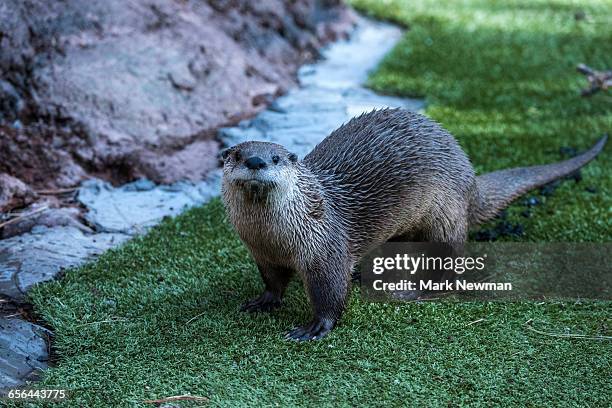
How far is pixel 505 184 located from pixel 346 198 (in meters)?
0.87

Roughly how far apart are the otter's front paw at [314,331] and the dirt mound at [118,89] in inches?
66.8

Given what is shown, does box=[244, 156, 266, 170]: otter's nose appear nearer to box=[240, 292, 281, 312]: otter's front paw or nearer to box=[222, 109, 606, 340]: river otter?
box=[222, 109, 606, 340]: river otter

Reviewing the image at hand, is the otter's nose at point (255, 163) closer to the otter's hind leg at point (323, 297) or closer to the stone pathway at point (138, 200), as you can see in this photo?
the otter's hind leg at point (323, 297)

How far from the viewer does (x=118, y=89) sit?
4.57m

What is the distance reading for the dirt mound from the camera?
422 centimetres

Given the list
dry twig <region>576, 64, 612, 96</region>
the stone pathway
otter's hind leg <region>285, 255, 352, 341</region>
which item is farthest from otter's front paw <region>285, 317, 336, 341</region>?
dry twig <region>576, 64, 612, 96</region>

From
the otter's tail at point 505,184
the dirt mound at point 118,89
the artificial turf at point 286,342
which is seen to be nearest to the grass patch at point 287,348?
the artificial turf at point 286,342

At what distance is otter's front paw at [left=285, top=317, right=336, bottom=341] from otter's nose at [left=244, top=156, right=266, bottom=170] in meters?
0.63

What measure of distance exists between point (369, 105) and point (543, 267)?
2206mm

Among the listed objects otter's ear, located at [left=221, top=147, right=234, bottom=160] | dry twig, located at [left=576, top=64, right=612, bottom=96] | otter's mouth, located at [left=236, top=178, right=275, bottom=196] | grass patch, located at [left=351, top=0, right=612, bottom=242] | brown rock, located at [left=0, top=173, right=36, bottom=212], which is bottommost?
grass patch, located at [left=351, top=0, right=612, bottom=242]

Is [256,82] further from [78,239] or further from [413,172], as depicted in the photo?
[413,172]

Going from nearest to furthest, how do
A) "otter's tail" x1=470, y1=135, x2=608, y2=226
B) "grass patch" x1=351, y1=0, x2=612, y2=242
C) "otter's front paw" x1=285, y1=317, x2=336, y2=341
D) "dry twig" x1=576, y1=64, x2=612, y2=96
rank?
"otter's front paw" x1=285, y1=317, x2=336, y2=341
"otter's tail" x1=470, y1=135, x2=608, y2=226
"grass patch" x1=351, y1=0, x2=612, y2=242
"dry twig" x1=576, y1=64, x2=612, y2=96

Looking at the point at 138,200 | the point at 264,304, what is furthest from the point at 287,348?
the point at 138,200

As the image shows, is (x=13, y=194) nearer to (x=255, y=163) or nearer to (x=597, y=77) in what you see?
(x=255, y=163)
